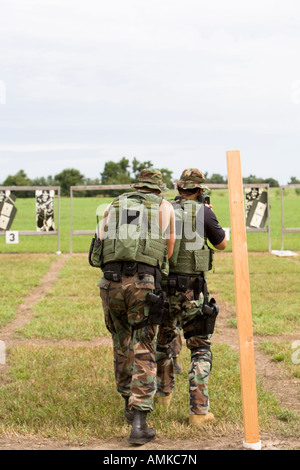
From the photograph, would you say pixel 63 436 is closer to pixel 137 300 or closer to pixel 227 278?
pixel 137 300

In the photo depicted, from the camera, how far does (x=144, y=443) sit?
505 centimetres

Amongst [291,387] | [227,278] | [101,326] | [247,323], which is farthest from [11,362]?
[227,278]

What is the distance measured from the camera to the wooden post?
15.9 feet

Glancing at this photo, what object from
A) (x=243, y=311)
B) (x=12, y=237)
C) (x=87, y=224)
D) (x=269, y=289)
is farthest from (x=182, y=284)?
(x=87, y=224)

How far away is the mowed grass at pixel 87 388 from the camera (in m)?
5.43

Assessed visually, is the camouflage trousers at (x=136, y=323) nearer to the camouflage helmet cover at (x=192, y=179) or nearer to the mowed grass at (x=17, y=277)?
the camouflage helmet cover at (x=192, y=179)

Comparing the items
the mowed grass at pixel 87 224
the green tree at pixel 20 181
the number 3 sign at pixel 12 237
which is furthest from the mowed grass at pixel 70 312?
the green tree at pixel 20 181

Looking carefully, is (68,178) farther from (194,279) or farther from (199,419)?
(199,419)

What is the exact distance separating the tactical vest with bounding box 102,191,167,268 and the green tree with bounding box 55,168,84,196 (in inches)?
2235

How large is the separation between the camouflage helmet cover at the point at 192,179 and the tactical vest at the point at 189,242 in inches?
6.2

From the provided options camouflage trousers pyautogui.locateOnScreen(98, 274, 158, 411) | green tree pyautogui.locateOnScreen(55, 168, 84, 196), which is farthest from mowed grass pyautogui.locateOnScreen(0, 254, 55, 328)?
green tree pyautogui.locateOnScreen(55, 168, 84, 196)

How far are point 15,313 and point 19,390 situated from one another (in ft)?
14.6

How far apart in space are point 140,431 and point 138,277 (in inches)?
47.8

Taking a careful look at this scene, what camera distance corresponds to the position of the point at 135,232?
5.27 metres
